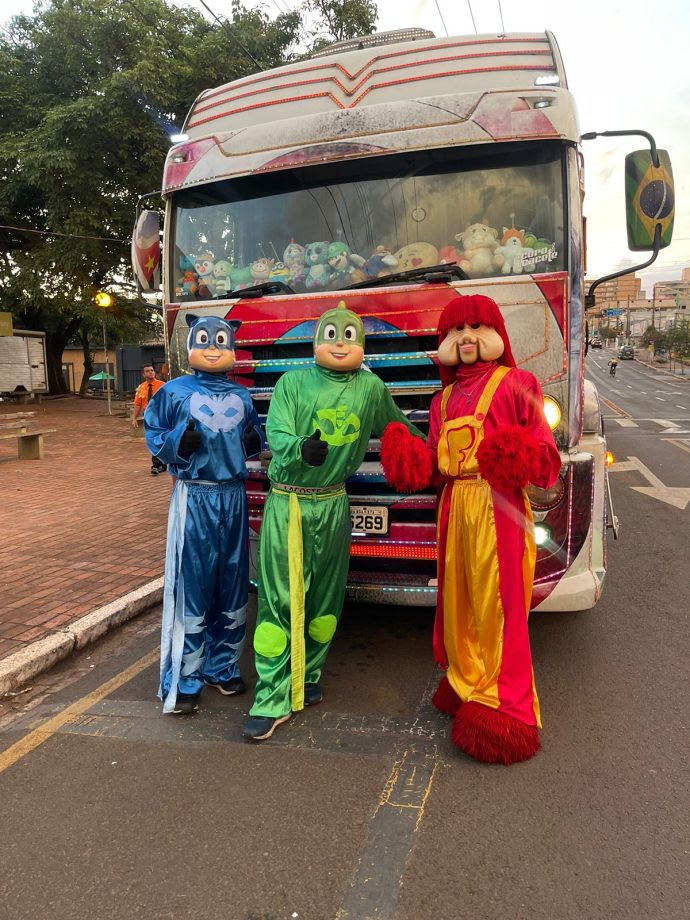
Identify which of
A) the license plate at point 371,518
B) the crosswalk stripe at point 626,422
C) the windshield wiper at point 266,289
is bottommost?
the crosswalk stripe at point 626,422

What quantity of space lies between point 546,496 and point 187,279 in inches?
97.7

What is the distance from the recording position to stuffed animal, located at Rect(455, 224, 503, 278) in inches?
137

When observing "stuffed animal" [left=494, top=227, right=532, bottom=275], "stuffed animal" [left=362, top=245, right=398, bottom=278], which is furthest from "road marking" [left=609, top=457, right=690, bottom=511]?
"stuffed animal" [left=362, top=245, right=398, bottom=278]

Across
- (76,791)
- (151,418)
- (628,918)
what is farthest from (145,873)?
(151,418)

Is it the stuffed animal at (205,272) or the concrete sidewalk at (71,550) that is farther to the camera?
the concrete sidewalk at (71,550)

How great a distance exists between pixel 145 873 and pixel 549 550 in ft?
7.43

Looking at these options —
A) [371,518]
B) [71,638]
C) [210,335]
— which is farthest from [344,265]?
[71,638]

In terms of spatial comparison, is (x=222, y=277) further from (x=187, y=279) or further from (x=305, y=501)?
(x=305, y=501)

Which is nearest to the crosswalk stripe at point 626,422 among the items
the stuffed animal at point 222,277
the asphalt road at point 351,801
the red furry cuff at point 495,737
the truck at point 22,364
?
the asphalt road at point 351,801

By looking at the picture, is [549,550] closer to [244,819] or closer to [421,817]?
[421,817]

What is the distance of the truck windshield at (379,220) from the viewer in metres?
3.50

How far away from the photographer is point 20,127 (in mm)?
18641

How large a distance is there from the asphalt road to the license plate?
825 mm

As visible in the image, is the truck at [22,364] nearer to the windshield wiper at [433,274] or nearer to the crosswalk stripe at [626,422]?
the crosswalk stripe at [626,422]
